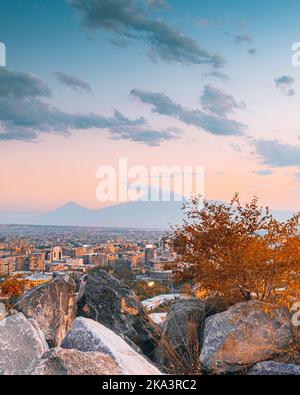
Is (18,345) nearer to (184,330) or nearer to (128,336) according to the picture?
(128,336)

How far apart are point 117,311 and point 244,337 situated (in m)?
2.22

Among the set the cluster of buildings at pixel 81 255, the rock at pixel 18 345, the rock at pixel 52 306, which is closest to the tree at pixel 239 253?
the rock at pixel 52 306

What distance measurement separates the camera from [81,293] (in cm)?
738

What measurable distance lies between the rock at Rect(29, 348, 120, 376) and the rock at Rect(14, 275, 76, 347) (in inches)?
88.8

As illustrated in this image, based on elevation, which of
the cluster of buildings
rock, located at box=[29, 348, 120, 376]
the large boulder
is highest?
rock, located at box=[29, 348, 120, 376]

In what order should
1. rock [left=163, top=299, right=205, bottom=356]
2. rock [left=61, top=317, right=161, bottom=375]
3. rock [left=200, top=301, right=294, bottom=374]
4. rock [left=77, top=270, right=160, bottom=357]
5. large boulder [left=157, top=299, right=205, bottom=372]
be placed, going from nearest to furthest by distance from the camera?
rock [left=61, top=317, right=161, bottom=375], rock [left=200, top=301, right=294, bottom=374], large boulder [left=157, top=299, right=205, bottom=372], rock [left=163, top=299, right=205, bottom=356], rock [left=77, top=270, right=160, bottom=357]

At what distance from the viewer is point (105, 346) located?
4.60 m

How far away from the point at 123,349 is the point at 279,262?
2.55 meters

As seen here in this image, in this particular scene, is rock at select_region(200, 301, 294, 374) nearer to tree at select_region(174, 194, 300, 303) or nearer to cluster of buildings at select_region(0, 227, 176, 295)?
tree at select_region(174, 194, 300, 303)

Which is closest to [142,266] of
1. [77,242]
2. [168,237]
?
[77,242]

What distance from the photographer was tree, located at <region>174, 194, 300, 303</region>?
20.5ft

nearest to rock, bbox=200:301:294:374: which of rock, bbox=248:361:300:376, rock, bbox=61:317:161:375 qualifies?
rock, bbox=248:361:300:376

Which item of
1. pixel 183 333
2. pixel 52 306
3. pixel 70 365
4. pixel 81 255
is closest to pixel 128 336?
pixel 183 333
